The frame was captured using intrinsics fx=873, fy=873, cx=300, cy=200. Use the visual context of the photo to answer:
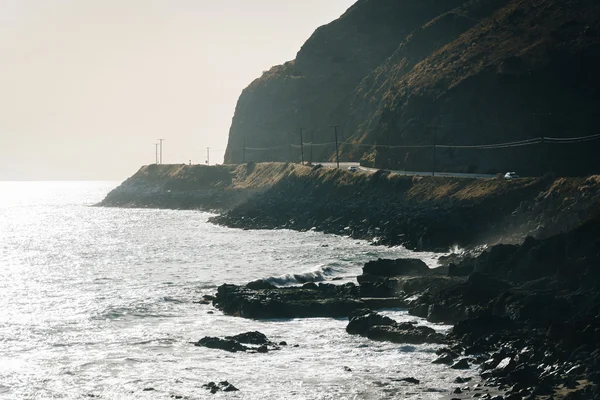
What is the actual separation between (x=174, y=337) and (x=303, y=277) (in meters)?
21.7

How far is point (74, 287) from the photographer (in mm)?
69250

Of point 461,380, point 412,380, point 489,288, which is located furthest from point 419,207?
point 461,380

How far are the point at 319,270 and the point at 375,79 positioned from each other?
123175mm

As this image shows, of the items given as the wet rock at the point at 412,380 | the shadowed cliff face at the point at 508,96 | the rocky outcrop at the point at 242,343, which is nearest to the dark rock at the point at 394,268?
the rocky outcrop at the point at 242,343

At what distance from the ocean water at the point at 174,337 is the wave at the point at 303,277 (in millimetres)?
121

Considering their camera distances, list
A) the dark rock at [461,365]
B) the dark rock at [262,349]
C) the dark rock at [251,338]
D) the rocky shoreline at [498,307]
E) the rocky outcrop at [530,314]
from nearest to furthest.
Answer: the rocky outcrop at [530,314] < the rocky shoreline at [498,307] < the dark rock at [461,365] < the dark rock at [262,349] < the dark rock at [251,338]

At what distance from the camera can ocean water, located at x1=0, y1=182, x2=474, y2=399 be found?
3641cm

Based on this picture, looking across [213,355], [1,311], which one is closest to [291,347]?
[213,355]

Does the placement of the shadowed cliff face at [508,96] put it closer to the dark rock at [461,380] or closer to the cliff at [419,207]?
the cliff at [419,207]

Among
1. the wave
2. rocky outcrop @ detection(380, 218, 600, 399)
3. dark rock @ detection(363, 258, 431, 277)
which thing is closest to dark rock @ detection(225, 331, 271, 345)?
rocky outcrop @ detection(380, 218, 600, 399)

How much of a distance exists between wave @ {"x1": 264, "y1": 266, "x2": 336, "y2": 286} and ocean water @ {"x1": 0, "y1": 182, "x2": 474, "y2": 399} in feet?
0.40

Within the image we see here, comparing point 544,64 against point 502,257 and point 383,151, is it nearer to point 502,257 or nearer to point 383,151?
point 383,151

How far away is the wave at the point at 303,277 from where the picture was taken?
6444cm

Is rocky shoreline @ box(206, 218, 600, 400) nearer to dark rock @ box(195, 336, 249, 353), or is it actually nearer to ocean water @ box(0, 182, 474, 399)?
ocean water @ box(0, 182, 474, 399)
